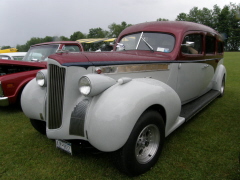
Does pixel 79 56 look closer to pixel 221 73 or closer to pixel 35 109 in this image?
pixel 35 109

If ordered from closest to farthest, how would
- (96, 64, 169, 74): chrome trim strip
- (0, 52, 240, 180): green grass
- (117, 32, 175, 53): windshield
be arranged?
1. (0, 52, 240, 180): green grass
2. (96, 64, 169, 74): chrome trim strip
3. (117, 32, 175, 53): windshield

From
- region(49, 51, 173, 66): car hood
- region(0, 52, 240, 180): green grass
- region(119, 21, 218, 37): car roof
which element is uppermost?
region(119, 21, 218, 37): car roof

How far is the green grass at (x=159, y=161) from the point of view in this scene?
7.26 ft

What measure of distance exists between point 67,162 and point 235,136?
258 cm

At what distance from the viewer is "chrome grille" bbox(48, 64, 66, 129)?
2139 mm

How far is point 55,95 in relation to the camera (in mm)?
2223

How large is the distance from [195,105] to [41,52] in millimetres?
4278

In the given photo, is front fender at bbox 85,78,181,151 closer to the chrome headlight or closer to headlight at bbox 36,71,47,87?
the chrome headlight

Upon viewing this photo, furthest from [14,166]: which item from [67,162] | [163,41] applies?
[163,41]

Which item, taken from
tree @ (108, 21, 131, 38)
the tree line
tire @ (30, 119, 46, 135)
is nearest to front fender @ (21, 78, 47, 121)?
tire @ (30, 119, 46, 135)

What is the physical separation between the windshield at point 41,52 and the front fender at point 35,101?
274 cm

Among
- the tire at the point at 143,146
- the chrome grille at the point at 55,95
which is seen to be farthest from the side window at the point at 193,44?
the chrome grille at the point at 55,95

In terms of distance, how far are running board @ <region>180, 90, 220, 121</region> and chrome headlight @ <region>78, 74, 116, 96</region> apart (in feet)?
5.24

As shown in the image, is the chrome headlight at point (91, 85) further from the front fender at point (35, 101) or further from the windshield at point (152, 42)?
the windshield at point (152, 42)
